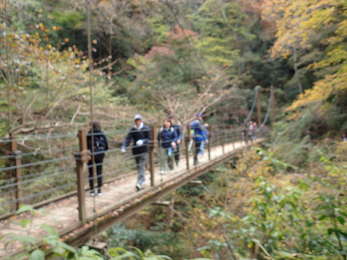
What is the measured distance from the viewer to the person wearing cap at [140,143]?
3.44 meters

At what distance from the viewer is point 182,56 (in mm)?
10602

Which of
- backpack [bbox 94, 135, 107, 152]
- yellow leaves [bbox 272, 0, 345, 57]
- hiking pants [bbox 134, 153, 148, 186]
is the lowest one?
hiking pants [bbox 134, 153, 148, 186]

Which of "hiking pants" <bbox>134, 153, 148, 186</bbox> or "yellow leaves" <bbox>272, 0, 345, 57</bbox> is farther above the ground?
"yellow leaves" <bbox>272, 0, 345, 57</bbox>

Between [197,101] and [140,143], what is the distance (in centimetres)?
623

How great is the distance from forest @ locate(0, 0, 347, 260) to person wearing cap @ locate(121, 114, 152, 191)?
1.93 ft

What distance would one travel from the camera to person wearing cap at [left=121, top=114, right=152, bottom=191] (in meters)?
3.44

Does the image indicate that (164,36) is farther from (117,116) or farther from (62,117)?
(62,117)

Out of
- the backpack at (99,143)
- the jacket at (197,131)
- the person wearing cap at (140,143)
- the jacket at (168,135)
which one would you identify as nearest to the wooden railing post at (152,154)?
the person wearing cap at (140,143)

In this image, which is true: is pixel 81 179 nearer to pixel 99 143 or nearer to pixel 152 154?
pixel 99 143

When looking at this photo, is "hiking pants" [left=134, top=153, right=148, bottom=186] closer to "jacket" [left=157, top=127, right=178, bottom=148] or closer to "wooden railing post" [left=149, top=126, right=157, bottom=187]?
"wooden railing post" [left=149, top=126, right=157, bottom=187]

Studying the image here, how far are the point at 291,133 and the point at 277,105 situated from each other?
664 centimetres

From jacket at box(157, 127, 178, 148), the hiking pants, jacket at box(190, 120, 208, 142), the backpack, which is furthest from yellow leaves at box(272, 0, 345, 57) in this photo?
the backpack

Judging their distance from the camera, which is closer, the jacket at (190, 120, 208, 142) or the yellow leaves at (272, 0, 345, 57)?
the yellow leaves at (272, 0, 345, 57)

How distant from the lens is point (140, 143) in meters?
3.43
